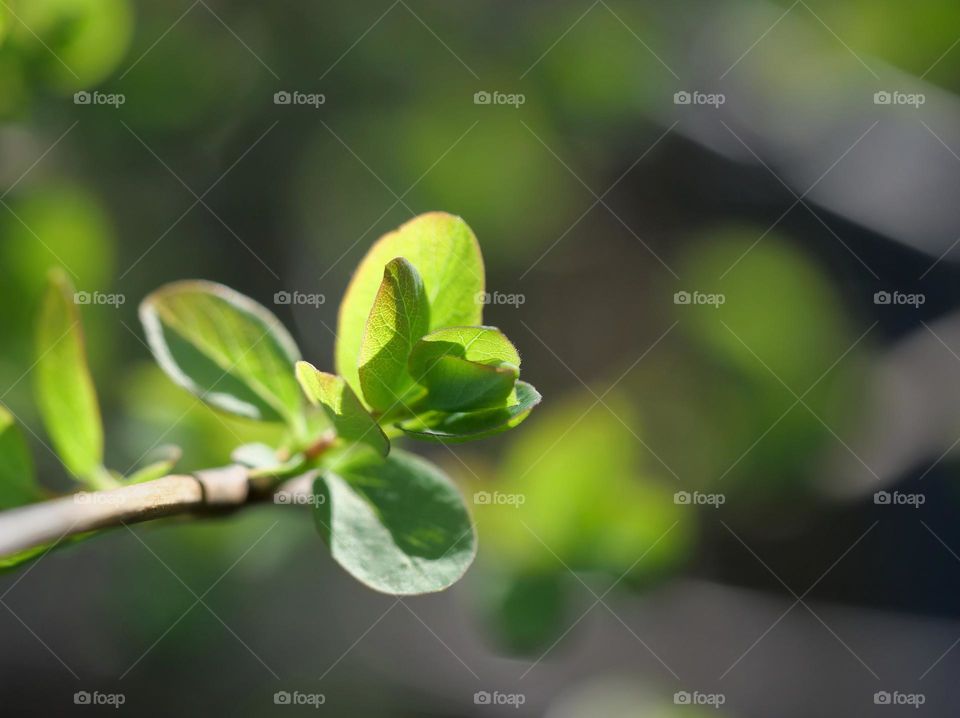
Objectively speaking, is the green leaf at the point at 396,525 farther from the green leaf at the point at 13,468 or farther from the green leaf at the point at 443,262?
the green leaf at the point at 13,468

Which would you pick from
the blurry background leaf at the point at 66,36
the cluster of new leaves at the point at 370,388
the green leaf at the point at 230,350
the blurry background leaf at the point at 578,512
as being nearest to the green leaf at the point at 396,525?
the cluster of new leaves at the point at 370,388

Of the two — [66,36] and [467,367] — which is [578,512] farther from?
[66,36]

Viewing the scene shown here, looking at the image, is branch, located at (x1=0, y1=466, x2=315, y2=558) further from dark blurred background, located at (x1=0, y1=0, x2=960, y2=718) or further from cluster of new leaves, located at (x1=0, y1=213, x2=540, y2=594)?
dark blurred background, located at (x1=0, y1=0, x2=960, y2=718)

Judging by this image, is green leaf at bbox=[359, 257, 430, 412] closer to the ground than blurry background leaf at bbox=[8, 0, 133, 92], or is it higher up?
closer to the ground

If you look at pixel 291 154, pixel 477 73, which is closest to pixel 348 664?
pixel 291 154

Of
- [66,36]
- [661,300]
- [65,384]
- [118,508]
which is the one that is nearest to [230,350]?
[65,384]

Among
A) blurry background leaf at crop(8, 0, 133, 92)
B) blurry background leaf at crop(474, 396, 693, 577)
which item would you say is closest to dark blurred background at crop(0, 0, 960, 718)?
blurry background leaf at crop(474, 396, 693, 577)
